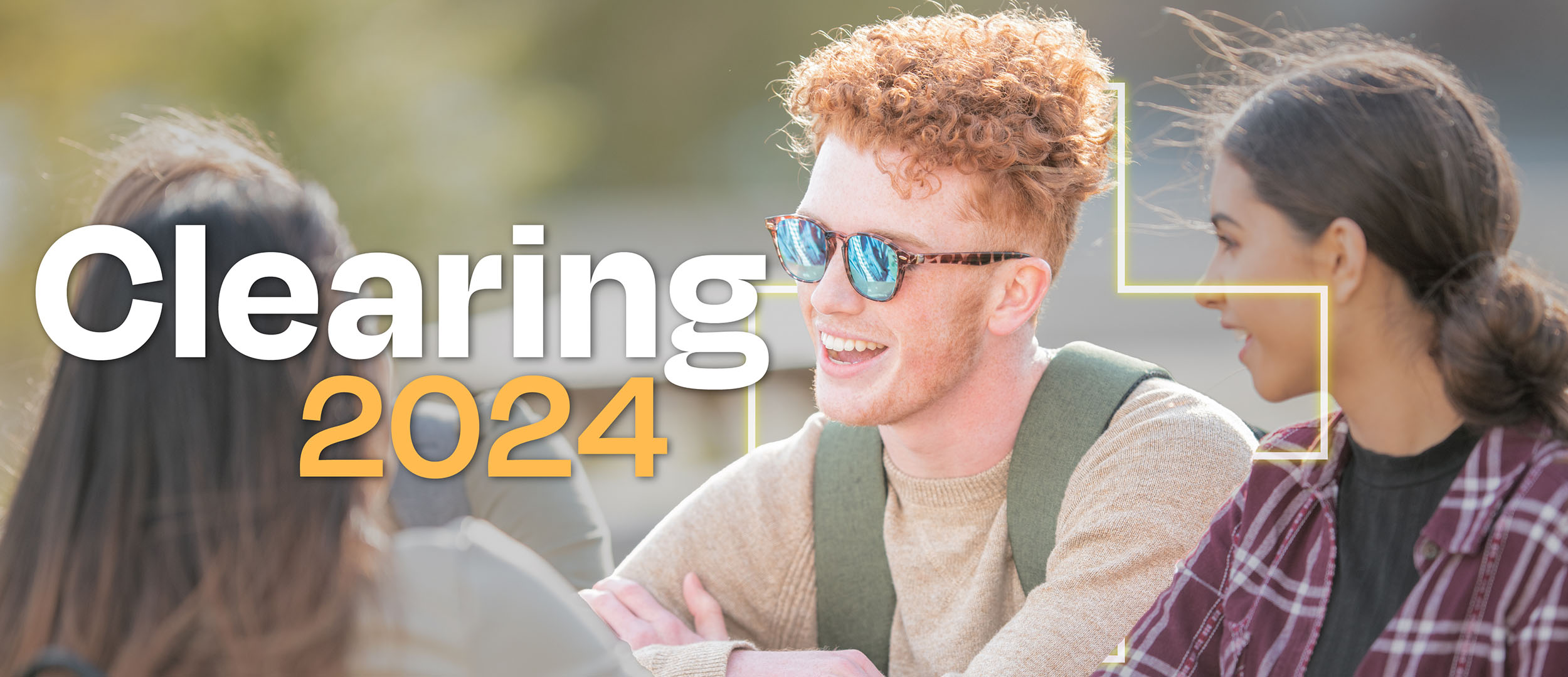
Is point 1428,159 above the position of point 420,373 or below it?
above

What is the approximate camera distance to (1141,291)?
2104 millimetres

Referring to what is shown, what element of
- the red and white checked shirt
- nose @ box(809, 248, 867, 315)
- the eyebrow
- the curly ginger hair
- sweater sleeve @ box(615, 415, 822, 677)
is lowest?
sweater sleeve @ box(615, 415, 822, 677)

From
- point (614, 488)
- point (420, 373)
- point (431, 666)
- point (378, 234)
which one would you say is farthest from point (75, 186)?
point (378, 234)

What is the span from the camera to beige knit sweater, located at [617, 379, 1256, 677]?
200cm

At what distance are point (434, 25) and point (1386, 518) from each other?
888 cm

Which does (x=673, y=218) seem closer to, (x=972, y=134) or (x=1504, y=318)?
(x=972, y=134)

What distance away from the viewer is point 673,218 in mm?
12172

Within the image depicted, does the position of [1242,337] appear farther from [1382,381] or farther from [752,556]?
[752,556]

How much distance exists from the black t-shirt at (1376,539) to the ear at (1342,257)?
0.69 feet

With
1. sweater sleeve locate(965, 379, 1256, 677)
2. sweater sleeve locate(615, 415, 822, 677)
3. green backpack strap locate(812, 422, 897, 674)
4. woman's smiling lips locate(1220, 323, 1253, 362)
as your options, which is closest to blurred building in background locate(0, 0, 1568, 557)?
sweater sleeve locate(615, 415, 822, 677)

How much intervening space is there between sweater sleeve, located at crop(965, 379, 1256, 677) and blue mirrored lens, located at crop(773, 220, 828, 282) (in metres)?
0.59

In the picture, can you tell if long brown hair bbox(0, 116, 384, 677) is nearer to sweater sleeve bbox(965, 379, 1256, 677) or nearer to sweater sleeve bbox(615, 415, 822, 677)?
sweater sleeve bbox(965, 379, 1256, 677)

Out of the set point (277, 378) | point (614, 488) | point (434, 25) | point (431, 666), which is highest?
point (434, 25)

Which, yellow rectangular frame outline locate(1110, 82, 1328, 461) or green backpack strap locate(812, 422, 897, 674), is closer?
yellow rectangular frame outline locate(1110, 82, 1328, 461)
